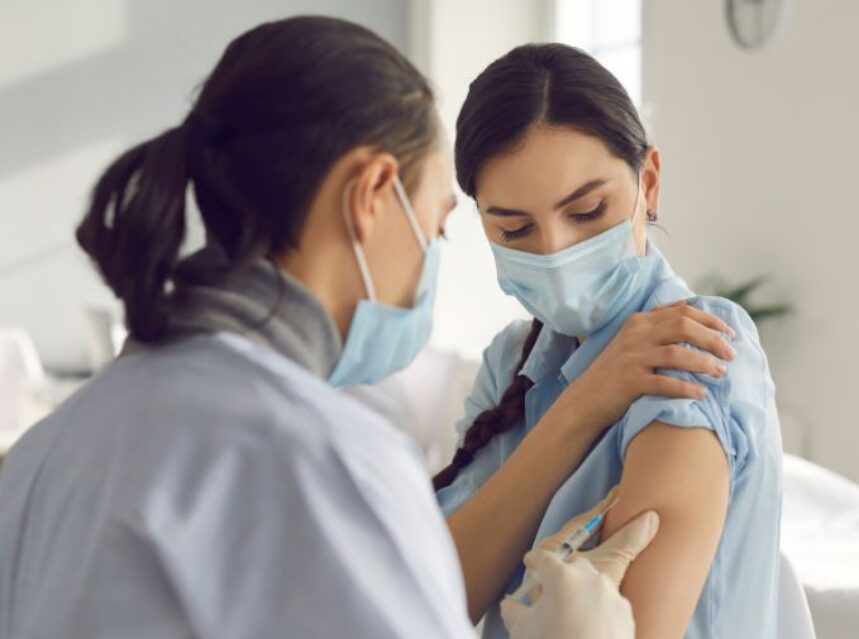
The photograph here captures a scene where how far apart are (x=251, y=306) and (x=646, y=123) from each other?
3.15 metres

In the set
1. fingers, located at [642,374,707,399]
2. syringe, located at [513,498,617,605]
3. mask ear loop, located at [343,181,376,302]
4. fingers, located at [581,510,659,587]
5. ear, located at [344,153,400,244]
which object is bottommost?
syringe, located at [513,498,617,605]

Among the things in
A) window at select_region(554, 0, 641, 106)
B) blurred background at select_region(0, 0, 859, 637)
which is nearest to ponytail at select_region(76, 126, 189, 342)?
blurred background at select_region(0, 0, 859, 637)

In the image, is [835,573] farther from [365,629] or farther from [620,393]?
[365,629]

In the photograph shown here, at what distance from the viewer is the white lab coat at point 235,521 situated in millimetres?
760

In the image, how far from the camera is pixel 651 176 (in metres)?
1.41

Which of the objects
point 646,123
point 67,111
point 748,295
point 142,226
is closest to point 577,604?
point 142,226

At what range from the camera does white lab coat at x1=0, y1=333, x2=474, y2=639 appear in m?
0.76

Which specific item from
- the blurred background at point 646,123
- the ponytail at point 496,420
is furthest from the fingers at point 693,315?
the blurred background at point 646,123

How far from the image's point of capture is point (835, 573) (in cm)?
177

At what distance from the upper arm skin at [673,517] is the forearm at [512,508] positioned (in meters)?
0.11

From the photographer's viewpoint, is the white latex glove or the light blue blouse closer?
the white latex glove

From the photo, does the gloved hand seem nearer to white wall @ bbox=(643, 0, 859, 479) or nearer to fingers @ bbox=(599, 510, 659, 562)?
fingers @ bbox=(599, 510, 659, 562)

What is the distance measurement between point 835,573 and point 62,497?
1259mm

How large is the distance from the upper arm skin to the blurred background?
2.18ft
